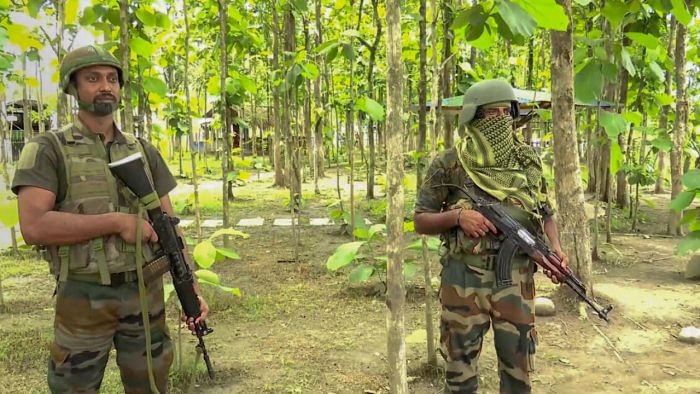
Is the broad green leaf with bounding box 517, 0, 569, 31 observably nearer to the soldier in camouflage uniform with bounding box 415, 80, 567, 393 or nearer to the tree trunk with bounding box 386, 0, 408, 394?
the tree trunk with bounding box 386, 0, 408, 394

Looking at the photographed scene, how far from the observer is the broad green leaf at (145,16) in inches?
144

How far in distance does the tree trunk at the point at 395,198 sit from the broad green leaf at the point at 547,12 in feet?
1.96

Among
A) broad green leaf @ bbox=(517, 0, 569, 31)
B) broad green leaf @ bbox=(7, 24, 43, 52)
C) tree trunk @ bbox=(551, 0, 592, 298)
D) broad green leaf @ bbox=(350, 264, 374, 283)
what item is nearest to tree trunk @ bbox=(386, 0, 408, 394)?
broad green leaf @ bbox=(517, 0, 569, 31)

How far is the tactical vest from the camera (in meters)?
2.06

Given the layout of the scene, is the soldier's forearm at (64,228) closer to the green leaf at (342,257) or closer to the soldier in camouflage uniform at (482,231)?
the soldier in camouflage uniform at (482,231)

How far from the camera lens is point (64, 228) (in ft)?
6.45

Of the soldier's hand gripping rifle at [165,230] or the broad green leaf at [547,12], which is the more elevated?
the broad green leaf at [547,12]

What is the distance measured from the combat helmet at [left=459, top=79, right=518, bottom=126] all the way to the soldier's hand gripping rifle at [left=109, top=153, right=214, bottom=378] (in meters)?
1.41

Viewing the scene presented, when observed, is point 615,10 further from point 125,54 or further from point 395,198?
point 125,54

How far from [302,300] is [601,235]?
510 cm

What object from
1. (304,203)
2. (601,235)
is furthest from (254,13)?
(601,235)

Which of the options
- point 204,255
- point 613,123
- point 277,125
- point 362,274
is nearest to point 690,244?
point 613,123

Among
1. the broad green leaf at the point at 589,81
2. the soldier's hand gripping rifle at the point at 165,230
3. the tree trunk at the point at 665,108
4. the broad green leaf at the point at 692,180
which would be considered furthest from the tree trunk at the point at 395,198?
the tree trunk at the point at 665,108

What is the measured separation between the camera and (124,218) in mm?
2051
